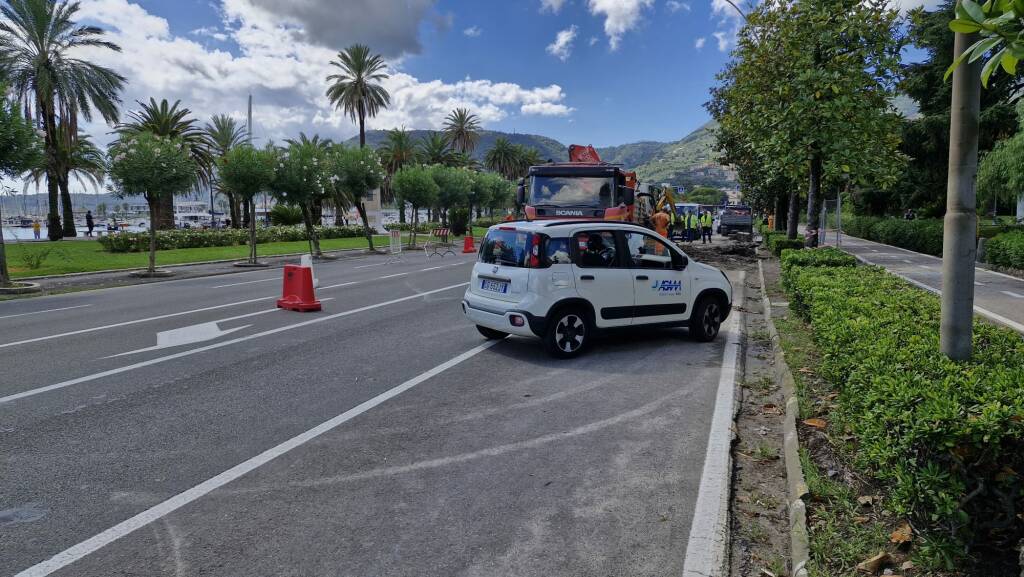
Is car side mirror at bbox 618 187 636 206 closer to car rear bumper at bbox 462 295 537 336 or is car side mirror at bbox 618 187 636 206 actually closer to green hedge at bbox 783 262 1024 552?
car rear bumper at bbox 462 295 537 336

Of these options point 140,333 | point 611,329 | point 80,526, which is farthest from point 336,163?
point 80,526

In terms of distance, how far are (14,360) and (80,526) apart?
5774mm

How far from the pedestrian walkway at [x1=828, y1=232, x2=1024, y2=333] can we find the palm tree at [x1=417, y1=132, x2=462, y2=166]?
57.9 m

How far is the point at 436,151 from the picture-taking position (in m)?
76.5

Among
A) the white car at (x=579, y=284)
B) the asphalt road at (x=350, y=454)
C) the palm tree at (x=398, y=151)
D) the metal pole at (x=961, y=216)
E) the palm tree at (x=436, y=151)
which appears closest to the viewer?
the asphalt road at (x=350, y=454)

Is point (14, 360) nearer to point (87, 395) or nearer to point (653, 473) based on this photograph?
point (87, 395)

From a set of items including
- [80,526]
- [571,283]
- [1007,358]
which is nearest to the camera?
[80,526]

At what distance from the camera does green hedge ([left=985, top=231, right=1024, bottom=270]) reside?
696 inches

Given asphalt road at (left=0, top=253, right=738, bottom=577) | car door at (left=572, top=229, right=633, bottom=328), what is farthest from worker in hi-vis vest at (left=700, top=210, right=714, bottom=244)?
car door at (left=572, top=229, right=633, bottom=328)

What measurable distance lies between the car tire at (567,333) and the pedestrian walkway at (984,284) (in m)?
7.22

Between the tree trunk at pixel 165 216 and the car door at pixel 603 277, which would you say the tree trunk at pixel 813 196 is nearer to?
the car door at pixel 603 277

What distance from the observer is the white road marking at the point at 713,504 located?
349 cm

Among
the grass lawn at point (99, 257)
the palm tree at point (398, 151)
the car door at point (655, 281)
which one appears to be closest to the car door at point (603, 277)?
the car door at point (655, 281)

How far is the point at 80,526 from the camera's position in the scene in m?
3.76
